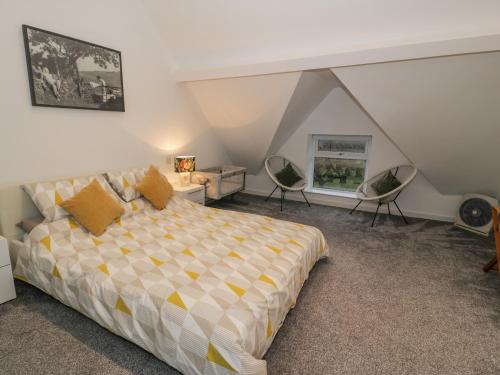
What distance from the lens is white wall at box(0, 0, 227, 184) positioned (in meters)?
2.23

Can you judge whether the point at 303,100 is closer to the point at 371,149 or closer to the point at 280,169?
the point at 371,149

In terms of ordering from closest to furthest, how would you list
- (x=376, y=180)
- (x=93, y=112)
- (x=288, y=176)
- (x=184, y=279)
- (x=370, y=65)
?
1. (x=184, y=279)
2. (x=370, y=65)
3. (x=93, y=112)
4. (x=376, y=180)
5. (x=288, y=176)

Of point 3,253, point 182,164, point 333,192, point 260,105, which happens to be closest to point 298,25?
point 260,105

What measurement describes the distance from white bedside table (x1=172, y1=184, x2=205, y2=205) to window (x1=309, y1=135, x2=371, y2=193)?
88.9 inches

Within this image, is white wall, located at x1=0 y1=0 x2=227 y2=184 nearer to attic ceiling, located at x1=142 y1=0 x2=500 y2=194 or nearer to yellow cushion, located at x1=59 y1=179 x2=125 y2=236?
attic ceiling, located at x1=142 y1=0 x2=500 y2=194

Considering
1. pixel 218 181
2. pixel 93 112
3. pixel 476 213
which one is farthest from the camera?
pixel 218 181

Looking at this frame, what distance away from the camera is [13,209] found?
225cm

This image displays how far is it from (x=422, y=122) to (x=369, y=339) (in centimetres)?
253

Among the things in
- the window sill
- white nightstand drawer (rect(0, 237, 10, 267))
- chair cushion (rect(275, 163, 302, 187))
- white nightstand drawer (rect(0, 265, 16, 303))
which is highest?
chair cushion (rect(275, 163, 302, 187))

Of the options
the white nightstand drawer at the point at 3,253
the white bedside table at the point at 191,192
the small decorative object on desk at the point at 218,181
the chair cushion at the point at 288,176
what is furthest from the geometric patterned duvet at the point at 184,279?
the chair cushion at the point at 288,176

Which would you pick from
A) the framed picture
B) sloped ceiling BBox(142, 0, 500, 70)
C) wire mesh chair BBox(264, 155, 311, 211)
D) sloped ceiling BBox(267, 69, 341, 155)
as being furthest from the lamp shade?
sloped ceiling BBox(267, 69, 341, 155)

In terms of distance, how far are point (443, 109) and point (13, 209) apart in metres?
4.28

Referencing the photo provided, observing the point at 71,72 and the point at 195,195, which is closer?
the point at 71,72

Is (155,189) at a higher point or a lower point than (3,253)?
higher
